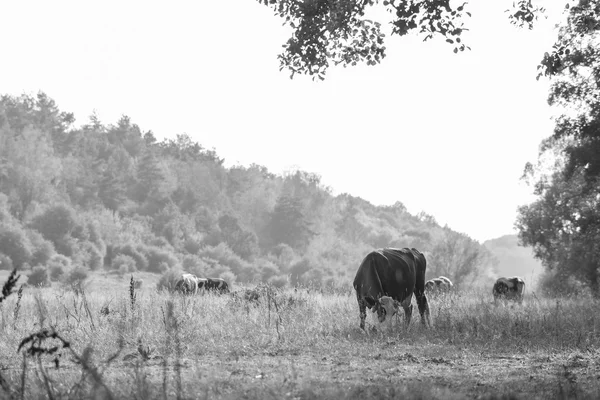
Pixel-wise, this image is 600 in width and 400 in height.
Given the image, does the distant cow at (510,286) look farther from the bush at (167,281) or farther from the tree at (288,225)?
the tree at (288,225)

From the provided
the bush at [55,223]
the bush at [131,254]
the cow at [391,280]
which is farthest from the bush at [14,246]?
the cow at [391,280]

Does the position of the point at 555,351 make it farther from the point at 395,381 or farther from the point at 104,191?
the point at 104,191

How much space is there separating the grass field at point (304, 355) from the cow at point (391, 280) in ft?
1.97

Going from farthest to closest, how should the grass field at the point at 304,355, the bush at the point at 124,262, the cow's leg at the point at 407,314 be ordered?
1. the bush at the point at 124,262
2. the cow's leg at the point at 407,314
3. the grass field at the point at 304,355

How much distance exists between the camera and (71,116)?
414 feet

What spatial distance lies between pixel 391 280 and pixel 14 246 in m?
72.5

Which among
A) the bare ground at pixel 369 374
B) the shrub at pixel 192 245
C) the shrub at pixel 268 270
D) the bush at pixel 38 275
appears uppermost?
the shrub at pixel 192 245

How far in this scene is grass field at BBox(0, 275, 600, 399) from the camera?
754cm

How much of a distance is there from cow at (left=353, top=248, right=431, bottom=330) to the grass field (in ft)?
1.97

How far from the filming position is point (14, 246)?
82.2 metres

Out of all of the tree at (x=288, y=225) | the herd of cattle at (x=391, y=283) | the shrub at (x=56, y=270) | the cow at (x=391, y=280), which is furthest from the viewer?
the tree at (x=288, y=225)

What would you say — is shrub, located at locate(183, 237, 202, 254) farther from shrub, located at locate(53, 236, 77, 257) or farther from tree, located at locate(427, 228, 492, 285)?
tree, located at locate(427, 228, 492, 285)

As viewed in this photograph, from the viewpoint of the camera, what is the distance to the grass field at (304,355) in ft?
24.7

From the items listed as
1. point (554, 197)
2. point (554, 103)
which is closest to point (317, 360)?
point (554, 103)
